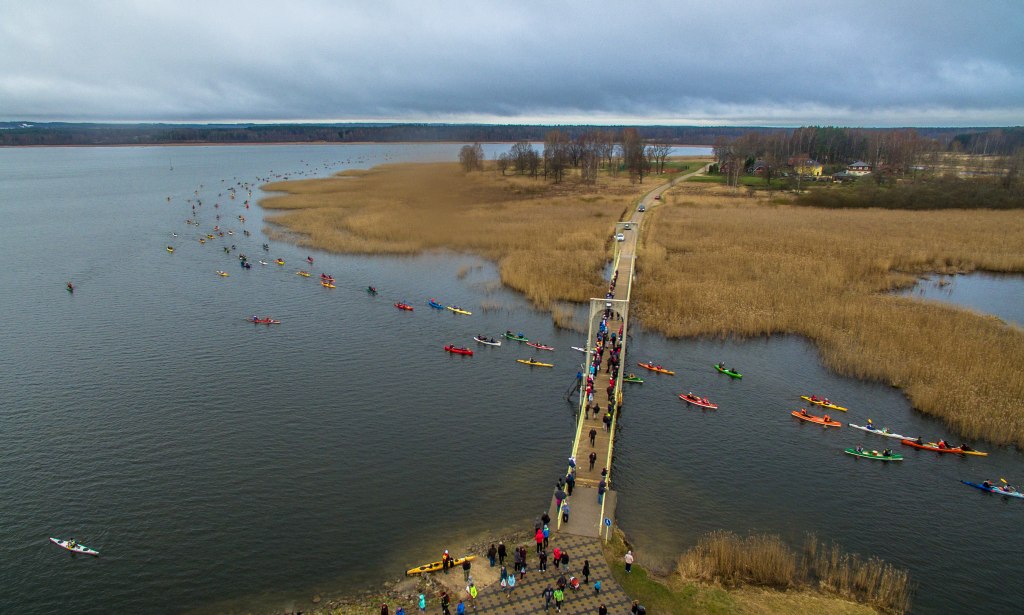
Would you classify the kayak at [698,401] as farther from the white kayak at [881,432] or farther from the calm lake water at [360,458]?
the white kayak at [881,432]

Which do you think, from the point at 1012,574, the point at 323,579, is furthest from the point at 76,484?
the point at 1012,574

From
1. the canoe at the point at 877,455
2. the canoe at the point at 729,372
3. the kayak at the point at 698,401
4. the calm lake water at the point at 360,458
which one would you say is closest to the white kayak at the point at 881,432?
the calm lake water at the point at 360,458

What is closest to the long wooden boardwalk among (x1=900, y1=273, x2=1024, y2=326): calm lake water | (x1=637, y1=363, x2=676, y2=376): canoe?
(x1=637, y1=363, x2=676, y2=376): canoe

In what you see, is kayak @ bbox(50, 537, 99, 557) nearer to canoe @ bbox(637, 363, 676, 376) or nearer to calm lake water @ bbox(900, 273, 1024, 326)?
canoe @ bbox(637, 363, 676, 376)

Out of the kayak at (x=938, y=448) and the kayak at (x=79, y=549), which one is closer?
the kayak at (x=79, y=549)

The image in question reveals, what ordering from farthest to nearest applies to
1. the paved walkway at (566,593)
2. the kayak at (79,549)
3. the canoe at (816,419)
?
the canoe at (816,419)
the kayak at (79,549)
the paved walkway at (566,593)

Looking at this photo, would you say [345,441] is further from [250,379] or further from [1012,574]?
[1012,574]
